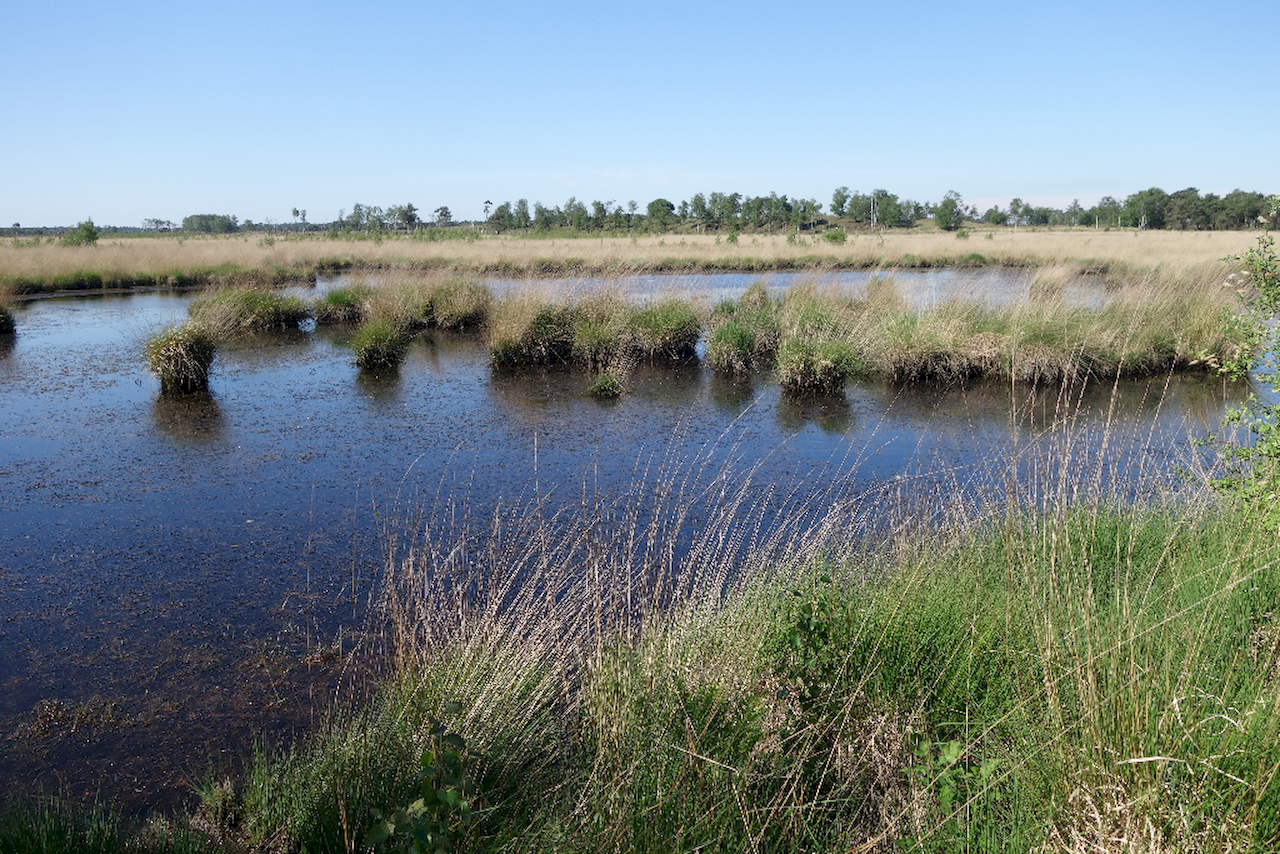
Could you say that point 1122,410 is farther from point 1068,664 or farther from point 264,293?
point 264,293

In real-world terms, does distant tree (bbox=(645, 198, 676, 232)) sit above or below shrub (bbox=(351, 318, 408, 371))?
above

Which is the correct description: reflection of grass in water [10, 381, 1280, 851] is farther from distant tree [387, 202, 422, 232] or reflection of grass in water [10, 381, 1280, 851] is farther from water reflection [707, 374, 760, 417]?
distant tree [387, 202, 422, 232]

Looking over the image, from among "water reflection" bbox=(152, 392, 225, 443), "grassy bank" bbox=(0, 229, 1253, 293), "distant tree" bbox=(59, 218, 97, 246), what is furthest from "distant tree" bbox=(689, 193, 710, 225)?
"water reflection" bbox=(152, 392, 225, 443)

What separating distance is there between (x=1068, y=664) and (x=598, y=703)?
1.50m

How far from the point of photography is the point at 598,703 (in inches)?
116

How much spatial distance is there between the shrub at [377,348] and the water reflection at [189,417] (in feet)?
8.29

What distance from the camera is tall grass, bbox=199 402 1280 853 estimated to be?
212cm

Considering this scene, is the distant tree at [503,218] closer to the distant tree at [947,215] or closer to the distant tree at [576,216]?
the distant tree at [576,216]

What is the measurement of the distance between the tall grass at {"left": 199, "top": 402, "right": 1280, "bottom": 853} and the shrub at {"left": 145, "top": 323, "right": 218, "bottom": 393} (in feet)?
29.3

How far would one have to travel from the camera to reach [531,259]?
3050 centimetres

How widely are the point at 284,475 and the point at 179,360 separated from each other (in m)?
4.71

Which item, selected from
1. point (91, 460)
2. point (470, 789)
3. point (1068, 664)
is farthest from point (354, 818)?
point (91, 460)

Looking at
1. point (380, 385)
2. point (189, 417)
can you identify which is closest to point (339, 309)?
point (380, 385)

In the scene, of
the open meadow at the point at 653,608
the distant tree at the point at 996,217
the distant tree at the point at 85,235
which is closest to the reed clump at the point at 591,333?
the open meadow at the point at 653,608
